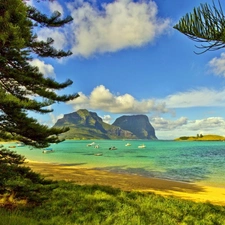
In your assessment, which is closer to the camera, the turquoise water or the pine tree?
the pine tree

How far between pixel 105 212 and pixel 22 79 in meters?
4.57

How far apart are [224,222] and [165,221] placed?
1.63 meters

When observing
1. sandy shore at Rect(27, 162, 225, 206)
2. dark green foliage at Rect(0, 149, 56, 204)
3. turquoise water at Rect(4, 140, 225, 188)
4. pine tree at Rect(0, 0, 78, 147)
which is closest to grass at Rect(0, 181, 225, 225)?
dark green foliage at Rect(0, 149, 56, 204)

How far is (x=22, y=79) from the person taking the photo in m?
6.97

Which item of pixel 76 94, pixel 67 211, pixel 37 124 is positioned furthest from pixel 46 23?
pixel 67 211

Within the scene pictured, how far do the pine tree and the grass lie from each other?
75.3 inches

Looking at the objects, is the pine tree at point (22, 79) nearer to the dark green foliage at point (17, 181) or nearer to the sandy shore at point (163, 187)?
the dark green foliage at point (17, 181)

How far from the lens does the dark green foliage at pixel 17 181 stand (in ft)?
18.7

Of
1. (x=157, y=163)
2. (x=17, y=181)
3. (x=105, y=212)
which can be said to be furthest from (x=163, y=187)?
(x=157, y=163)

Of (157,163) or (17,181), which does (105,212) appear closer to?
(17,181)

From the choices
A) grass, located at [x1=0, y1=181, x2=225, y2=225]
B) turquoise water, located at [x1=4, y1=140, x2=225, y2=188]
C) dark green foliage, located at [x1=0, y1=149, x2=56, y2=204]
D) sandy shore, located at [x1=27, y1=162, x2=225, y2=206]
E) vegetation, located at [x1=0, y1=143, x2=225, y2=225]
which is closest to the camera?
grass, located at [x1=0, y1=181, x2=225, y2=225]

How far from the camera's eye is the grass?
5.16 meters

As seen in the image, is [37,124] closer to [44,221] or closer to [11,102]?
[11,102]

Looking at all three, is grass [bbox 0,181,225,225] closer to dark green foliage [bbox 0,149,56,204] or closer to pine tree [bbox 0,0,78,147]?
dark green foliage [bbox 0,149,56,204]
